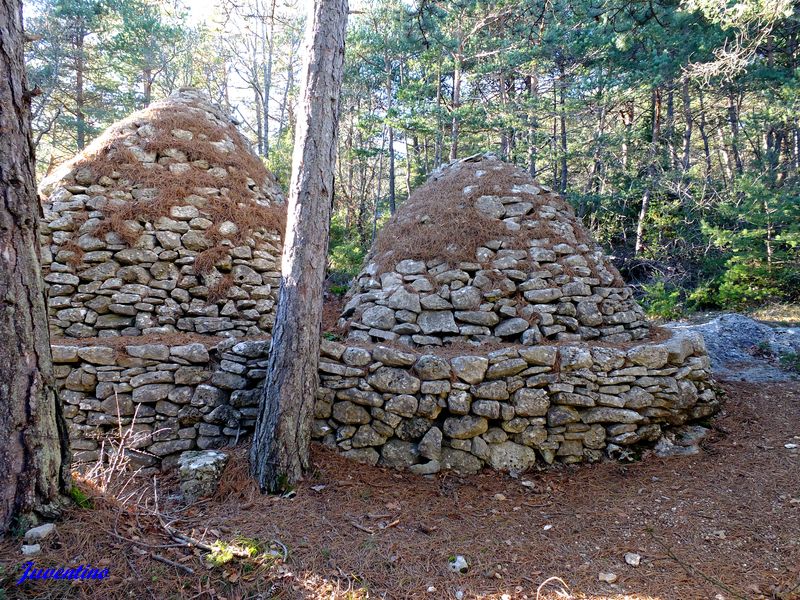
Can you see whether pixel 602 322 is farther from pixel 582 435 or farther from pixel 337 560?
pixel 337 560

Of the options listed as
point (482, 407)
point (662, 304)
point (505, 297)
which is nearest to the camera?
A: point (482, 407)

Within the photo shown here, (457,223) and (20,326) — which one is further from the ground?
(457,223)

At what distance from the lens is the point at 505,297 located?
16.4 feet

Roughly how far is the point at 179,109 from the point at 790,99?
37.6ft

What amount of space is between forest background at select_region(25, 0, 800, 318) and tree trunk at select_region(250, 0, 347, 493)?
4.60m

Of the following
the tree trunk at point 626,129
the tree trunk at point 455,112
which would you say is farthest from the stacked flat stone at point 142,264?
the tree trunk at point 626,129

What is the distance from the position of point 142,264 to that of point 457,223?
13.1ft

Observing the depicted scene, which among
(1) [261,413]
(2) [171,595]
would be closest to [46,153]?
(1) [261,413]

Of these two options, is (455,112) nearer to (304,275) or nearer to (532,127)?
(532,127)

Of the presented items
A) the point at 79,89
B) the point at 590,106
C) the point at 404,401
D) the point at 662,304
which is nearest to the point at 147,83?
the point at 79,89

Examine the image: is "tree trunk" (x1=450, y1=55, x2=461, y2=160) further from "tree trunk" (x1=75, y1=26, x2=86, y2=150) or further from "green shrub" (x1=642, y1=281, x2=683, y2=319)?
"tree trunk" (x1=75, y1=26, x2=86, y2=150)

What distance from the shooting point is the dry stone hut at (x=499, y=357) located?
12.9 feet

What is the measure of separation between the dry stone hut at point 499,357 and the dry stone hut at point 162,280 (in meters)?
1.17

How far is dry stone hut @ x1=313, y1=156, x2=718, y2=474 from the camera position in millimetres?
3945
